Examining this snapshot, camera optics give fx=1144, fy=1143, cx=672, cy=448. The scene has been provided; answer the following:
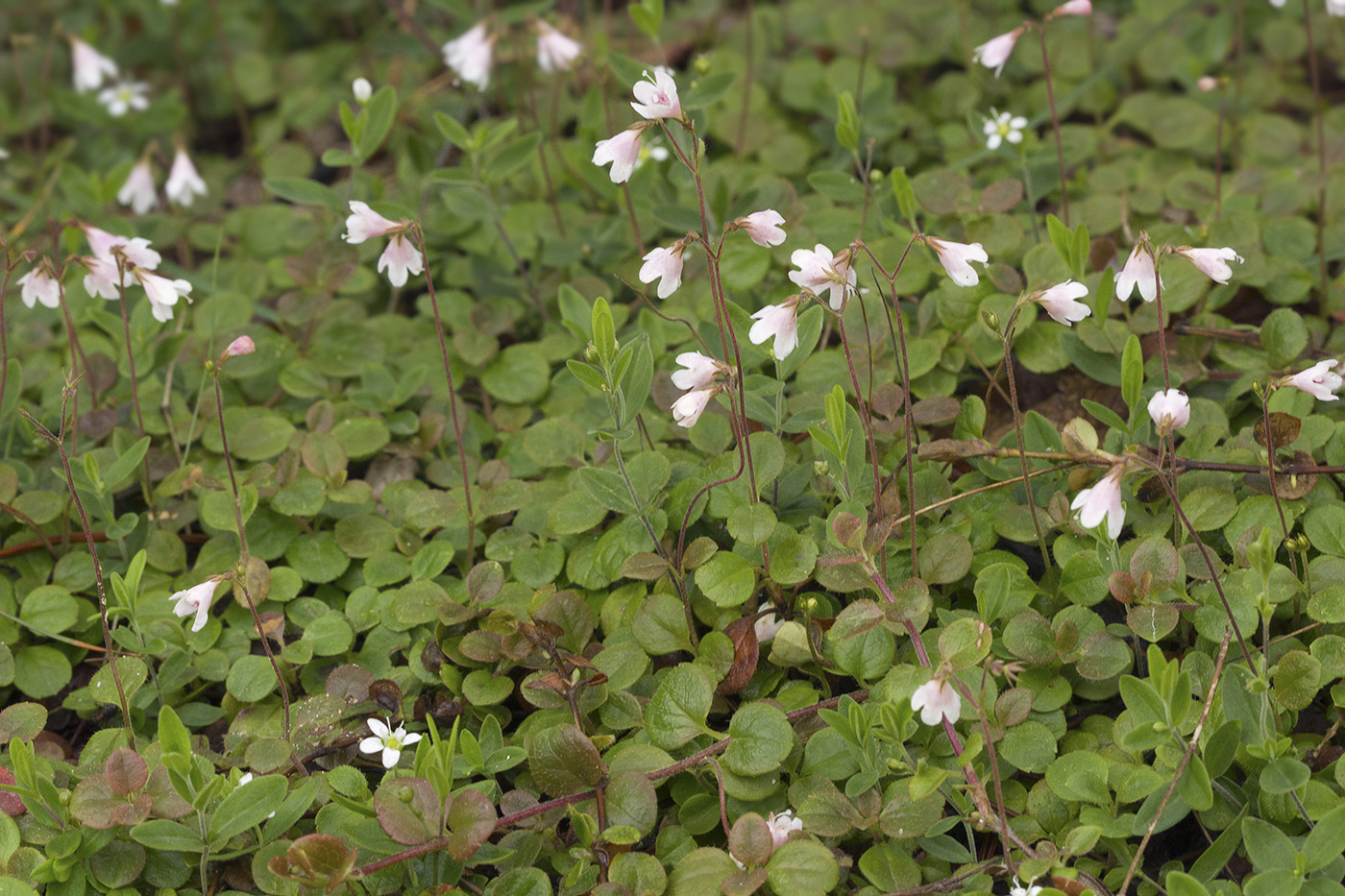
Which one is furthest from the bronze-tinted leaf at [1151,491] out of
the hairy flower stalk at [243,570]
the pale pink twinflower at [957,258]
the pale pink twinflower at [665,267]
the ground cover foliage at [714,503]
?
the hairy flower stalk at [243,570]

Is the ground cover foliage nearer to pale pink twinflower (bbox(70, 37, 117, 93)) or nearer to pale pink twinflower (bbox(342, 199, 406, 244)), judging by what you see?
pale pink twinflower (bbox(342, 199, 406, 244))

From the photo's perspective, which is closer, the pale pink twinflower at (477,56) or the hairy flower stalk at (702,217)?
A: the hairy flower stalk at (702,217)

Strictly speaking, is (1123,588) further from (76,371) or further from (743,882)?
(76,371)

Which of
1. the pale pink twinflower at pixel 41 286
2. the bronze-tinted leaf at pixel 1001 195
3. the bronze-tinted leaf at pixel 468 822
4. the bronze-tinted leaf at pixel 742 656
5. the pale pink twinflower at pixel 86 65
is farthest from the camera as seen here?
the pale pink twinflower at pixel 86 65

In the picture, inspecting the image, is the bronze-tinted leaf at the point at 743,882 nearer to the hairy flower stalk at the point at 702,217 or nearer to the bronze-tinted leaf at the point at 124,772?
the hairy flower stalk at the point at 702,217

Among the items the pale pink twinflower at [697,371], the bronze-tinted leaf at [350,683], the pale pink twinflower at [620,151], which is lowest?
the bronze-tinted leaf at [350,683]

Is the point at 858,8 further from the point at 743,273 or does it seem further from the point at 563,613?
the point at 563,613

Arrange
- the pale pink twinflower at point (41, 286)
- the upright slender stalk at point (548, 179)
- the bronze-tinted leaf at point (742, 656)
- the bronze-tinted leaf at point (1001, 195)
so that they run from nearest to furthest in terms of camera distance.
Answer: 1. the bronze-tinted leaf at point (742, 656)
2. the pale pink twinflower at point (41, 286)
3. the bronze-tinted leaf at point (1001, 195)
4. the upright slender stalk at point (548, 179)

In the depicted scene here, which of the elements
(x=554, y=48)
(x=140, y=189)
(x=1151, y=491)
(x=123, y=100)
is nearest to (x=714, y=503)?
(x=1151, y=491)
